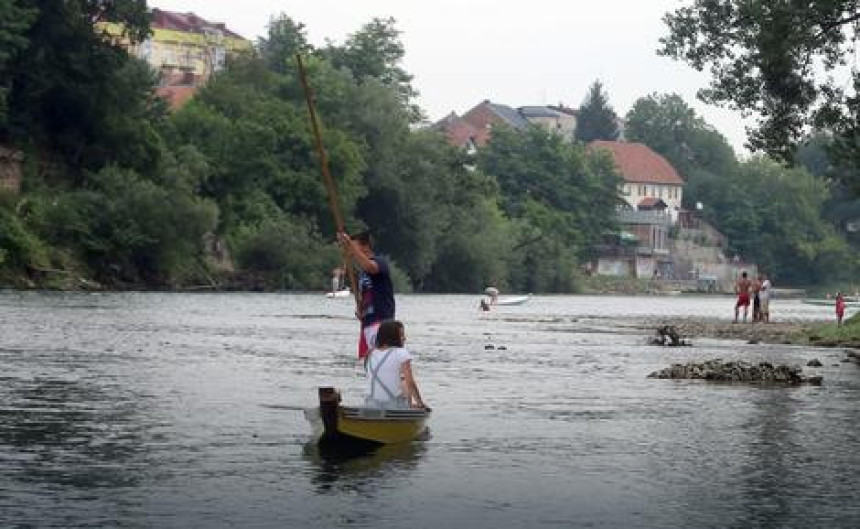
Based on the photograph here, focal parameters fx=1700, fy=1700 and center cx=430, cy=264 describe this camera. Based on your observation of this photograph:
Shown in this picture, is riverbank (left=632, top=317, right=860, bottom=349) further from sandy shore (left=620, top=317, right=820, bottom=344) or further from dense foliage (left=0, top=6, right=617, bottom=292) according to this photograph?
dense foliage (left=0, top=6, right=617, bottom=292)

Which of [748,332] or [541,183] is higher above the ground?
[541,183]

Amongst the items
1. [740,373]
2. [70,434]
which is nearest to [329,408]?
[70,434]

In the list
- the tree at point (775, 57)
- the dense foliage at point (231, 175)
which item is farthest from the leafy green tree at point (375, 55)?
the tree at point (775, 57)

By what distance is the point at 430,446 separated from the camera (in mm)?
20312

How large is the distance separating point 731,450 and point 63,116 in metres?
84.8

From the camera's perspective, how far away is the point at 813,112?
50312 mm

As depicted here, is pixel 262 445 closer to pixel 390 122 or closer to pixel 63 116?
pixel 63 116

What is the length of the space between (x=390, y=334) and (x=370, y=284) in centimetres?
247

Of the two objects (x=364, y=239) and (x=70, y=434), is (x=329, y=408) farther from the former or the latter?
(x=70, y=434)

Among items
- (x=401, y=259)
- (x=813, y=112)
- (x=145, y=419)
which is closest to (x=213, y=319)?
(x=813, y=112)

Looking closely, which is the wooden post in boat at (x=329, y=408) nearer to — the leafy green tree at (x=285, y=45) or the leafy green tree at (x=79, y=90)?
the leafy green tree at (x=79, y=90)

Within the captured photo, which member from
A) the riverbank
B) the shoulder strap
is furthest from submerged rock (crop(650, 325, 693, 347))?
the shoulder strap

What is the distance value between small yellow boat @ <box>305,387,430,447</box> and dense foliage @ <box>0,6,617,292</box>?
221ft

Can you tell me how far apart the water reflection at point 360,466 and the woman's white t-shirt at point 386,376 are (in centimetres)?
56
